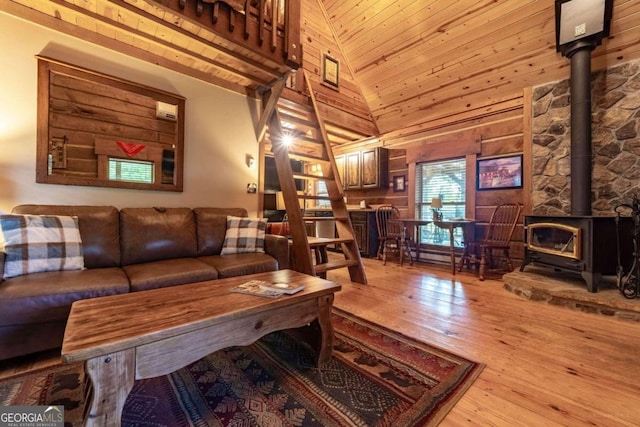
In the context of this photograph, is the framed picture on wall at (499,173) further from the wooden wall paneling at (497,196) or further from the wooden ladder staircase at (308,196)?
the wooden ladder staircase at (308,196)

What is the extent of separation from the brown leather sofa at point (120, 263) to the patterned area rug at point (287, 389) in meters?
0.27

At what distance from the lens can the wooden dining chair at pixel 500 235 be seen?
3.48 meters

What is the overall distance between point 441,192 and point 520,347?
10.4ft

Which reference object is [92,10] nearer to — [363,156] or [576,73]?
[363,156]

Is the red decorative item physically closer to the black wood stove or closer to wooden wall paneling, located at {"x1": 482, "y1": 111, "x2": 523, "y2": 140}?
the black wood stove

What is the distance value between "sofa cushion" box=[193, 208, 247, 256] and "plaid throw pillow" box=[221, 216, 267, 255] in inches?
2.6

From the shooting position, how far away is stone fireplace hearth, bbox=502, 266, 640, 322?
2.20 m

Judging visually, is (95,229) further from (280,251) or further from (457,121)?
(457,121)

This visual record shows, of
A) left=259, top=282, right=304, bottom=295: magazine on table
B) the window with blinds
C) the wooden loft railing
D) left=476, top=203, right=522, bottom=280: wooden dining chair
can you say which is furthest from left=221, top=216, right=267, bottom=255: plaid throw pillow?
the window with blinds

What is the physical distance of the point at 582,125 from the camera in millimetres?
2885

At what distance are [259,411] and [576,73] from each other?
13.7ft

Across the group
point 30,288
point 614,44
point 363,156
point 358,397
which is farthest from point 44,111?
point 614,44

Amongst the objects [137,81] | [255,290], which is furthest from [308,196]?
[137,81]

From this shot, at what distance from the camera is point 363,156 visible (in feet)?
17.9
